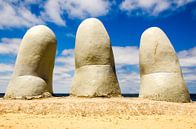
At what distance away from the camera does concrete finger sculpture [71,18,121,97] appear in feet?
57.8

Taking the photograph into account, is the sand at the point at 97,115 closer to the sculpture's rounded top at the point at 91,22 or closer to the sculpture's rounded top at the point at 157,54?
the sculpture's rounded top at the point at 157,54

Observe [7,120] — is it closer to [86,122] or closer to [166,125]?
[86,122]

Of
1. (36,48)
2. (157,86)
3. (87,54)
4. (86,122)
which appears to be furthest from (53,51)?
(86,122)

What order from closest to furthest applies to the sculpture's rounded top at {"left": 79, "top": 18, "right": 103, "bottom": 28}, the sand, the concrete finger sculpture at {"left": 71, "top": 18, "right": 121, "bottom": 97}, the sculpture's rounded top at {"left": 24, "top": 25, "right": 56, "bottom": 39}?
1. the sand
2. the concrete finger sculpture at {"left": 71, "top": 18, "right": 121, "bottom": 97}
3. the sculpture's rounded top at {"left": 79, "top": 18, "right": 103, "bottom": 28}
4. the sculpture's rounded top at {"left": 24, "top": 25, "right": 56, "bottom": 39}

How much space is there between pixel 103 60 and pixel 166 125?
704 centimetres

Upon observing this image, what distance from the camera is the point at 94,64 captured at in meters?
18.2

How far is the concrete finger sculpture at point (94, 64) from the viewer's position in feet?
57.8

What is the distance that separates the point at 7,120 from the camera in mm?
12984

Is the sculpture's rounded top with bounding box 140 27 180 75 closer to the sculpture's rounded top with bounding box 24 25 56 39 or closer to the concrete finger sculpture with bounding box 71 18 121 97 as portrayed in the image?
the concrete finger sculpture with bounding box 71 18 121 97

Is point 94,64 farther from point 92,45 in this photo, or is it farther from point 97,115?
point 97,115

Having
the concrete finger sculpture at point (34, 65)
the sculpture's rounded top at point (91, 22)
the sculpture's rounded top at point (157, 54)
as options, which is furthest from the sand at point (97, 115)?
the sculpture's rounded top at point (91, 22)

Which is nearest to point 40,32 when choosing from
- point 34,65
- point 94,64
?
point 34,65

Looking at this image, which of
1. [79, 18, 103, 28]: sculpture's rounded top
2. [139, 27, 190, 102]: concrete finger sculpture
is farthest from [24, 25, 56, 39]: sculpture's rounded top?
[139, 27, 190, 102]: concrete finger sculpture

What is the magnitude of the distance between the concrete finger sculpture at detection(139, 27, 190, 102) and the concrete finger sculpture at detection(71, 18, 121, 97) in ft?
6.30
